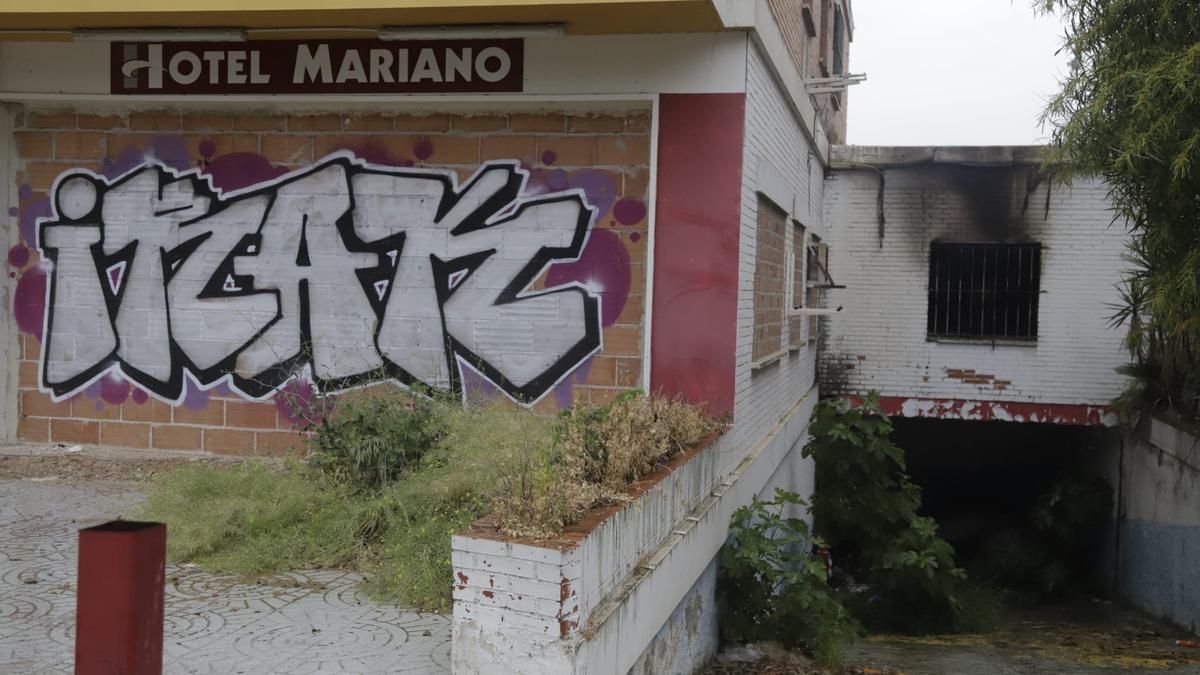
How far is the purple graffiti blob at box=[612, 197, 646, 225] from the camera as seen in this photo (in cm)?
790

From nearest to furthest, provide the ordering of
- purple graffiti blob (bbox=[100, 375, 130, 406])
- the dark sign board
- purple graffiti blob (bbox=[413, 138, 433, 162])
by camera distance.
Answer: the dark sign board < purple graffiti blob (bbox=[413, 138, 433, 162]) < purple graffiti blob (bbox=[100, 375, 130, 406])

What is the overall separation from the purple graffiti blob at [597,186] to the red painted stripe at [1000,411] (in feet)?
27.3

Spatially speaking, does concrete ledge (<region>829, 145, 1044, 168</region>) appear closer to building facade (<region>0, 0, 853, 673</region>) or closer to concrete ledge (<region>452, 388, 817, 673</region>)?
building facade (<region>0, 0, 853, 673</region>)

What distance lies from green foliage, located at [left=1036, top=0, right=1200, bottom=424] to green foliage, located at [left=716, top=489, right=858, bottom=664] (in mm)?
4363

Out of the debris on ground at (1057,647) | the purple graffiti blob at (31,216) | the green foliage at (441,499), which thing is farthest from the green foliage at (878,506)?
the purple graffiti blob at (31,216)

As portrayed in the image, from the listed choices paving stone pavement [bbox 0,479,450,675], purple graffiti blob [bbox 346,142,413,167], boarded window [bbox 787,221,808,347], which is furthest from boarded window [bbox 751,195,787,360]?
paving stone pavement [bbox 0,479,450,675]

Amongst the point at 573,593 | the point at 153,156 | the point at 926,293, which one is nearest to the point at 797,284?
the point at 926,293

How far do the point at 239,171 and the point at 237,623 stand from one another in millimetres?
4385

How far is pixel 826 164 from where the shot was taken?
15500 millimetres

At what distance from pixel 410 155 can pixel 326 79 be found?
81cm

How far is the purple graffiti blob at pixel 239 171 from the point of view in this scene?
848cm

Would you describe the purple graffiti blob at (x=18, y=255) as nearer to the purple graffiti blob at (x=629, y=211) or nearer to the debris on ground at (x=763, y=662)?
the purple graffiti blob at (x=629, y=211)

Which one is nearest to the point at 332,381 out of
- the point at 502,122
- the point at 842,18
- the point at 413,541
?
the point at 502,122

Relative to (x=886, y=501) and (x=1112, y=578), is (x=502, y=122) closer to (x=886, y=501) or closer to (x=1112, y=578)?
(x=886, y=501)
